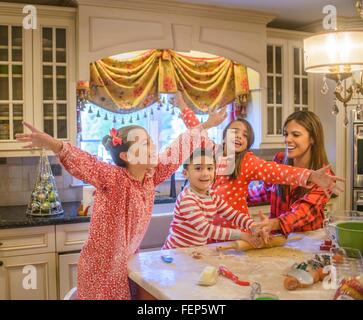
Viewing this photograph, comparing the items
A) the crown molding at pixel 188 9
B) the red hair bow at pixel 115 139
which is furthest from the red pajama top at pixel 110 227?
the crown molding at pixel 188 9

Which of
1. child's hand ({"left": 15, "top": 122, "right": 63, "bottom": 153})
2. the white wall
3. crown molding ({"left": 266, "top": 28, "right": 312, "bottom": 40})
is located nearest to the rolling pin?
child's hand ({"left": 15, "top": 122, "right": 63, "bottom": 153})

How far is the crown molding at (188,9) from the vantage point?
280 cm

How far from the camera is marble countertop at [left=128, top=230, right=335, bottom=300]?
3.59 feet

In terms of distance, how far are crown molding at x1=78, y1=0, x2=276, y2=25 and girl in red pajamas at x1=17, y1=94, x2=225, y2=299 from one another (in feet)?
5.05

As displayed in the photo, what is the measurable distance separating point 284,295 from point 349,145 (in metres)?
2.60

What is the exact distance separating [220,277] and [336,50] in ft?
3.45

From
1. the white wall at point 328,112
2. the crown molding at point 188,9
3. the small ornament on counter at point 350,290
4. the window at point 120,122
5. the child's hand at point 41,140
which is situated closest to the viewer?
the small ornament on counter at point 350,290

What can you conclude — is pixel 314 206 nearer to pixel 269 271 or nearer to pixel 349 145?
pixel 269 271

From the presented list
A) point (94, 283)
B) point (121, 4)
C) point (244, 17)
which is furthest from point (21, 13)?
point (94, 283)

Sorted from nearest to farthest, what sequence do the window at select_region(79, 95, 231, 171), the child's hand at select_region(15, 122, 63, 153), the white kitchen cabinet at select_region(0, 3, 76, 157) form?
1. the child's hand at select_region(15, 122, 63, 153)
2. the white kitchen cabinet at select_region(0, 3, 76, 157)
3. the window at select_region(79, 95, 231, 171)

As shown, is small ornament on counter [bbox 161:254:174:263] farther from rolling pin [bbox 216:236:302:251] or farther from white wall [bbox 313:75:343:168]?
white wall [bbox 313:75:343:168]

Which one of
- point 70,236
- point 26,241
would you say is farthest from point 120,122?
point 26,241

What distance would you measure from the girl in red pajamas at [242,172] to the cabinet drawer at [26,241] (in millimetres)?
1138

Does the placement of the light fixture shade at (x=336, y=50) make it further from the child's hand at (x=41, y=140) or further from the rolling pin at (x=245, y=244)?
the child's hand at (x=41, y=140)
